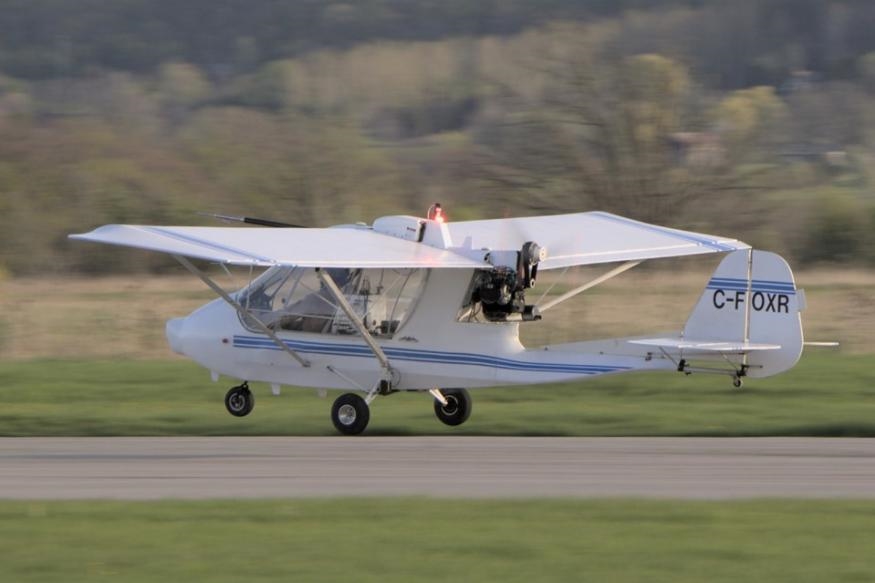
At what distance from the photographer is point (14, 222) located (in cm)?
3853

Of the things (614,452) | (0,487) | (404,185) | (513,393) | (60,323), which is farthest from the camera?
(404,185)

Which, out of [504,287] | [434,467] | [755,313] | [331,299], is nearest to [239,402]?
[331,299]

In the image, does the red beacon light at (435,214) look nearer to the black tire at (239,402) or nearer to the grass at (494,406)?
the grass at (494,406)

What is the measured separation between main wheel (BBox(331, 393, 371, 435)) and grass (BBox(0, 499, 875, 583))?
188 inches

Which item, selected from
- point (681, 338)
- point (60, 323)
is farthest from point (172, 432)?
point (60, 323)

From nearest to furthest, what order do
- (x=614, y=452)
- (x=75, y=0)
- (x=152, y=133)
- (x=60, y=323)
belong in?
(x=614, y=452) < (x=60, y=323) < (x=152, y=133) < (x=75, y=0)

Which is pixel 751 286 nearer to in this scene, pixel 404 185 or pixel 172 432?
pixel 172 432

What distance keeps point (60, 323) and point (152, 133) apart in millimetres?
27919

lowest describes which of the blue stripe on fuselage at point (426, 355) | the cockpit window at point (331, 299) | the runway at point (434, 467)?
the runway at point (434, 467)

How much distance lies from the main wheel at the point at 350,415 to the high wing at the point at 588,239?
2.03m

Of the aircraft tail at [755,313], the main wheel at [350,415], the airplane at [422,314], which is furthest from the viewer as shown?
the main wheel at [350,415]

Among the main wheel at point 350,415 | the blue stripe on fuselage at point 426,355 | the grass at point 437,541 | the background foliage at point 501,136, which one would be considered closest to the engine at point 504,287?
the blue stripe on fuselage at point 426,355

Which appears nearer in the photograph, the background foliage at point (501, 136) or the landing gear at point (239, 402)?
the landing gear at point (239, 402)

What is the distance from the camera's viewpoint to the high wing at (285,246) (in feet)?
46.1
